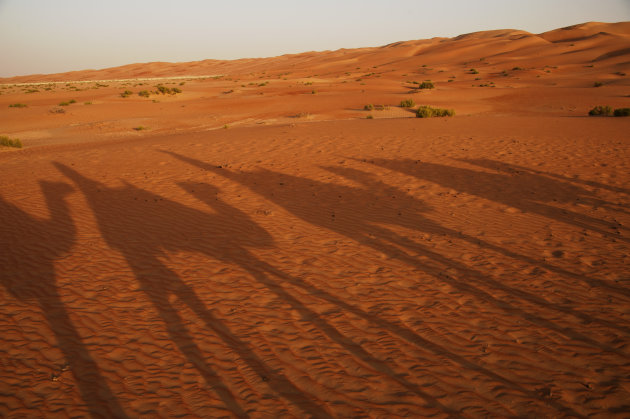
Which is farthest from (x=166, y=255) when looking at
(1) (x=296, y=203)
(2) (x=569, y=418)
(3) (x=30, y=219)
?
(2) (x=569, y=418)

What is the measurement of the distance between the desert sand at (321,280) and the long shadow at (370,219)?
52 millimetres

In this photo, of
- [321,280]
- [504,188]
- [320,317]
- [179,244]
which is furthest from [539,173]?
[179,244]

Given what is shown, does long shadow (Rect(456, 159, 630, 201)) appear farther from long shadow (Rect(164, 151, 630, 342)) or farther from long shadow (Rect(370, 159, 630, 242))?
long shadow (Rect(164, 151, 630, 342))

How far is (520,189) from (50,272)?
10141 mm

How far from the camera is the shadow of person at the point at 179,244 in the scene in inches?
173

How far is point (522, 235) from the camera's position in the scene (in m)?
7.74

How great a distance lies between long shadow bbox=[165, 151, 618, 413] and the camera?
202 inches

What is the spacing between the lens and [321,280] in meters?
6.34

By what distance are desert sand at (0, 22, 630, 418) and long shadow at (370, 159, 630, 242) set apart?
7 cm

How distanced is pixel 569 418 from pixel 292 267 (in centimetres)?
415

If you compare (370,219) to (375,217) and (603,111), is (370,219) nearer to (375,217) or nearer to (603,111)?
(375,217)

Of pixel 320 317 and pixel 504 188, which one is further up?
pixel 504 188

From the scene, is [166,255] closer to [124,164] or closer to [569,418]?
[569,418]

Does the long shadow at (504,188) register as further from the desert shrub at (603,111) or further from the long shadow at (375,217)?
the desert shrub at (603,111)
